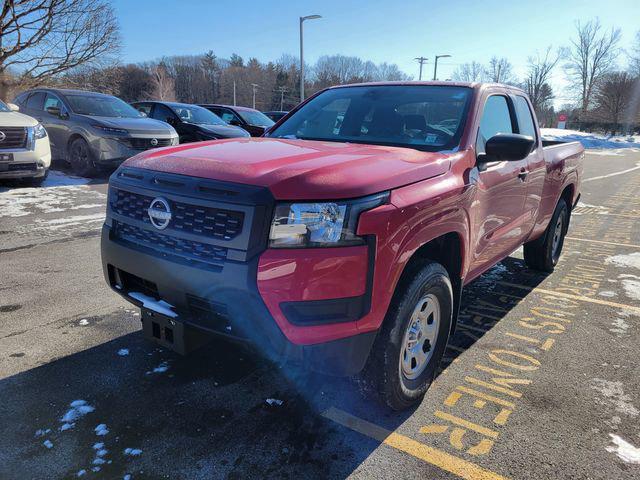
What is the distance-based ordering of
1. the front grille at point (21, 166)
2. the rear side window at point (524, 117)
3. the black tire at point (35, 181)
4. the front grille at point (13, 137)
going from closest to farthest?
the rear side window at point (524, 117) < the front grille at point (13, 137) < the front grille at point (21, 166) < the black tire at point (35, 181)

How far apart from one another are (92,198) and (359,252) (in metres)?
7.37

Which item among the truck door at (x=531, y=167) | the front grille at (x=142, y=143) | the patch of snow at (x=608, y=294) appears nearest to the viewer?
the truck door at (x=531, y=167)

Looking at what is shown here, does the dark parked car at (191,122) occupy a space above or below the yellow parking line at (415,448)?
above

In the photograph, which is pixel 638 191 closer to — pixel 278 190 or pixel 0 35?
pixel 278 190

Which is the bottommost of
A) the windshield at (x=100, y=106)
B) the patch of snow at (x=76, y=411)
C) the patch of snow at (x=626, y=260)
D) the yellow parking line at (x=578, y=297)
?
the patch of snow at (x=626, y=260)

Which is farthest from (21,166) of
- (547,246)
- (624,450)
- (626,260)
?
(626,260)

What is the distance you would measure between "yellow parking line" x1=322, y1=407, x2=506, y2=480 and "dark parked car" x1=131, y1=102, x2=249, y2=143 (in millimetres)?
9556

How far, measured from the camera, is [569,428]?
2.65 m

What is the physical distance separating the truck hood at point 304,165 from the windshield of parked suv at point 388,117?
1.15 feet

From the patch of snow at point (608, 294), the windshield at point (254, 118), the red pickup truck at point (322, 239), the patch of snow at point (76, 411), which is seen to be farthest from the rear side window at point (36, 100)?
the patch of snow at point (608, 294)

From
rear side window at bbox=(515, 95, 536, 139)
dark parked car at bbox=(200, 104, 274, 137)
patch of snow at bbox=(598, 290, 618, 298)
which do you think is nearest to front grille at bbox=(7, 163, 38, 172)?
dark parked car at bbox=(200, 104, 274, 137)

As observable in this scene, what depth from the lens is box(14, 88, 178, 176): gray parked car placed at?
9.47 meters

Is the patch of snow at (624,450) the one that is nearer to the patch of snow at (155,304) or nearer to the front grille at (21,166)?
the patch of snow at (155,304)

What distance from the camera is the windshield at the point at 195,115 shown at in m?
12.1
